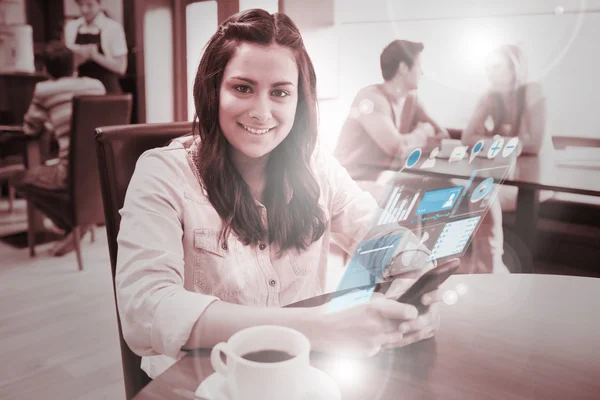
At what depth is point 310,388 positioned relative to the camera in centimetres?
48

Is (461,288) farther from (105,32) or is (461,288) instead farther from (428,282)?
(105,32)

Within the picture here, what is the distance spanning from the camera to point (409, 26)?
3.60 m

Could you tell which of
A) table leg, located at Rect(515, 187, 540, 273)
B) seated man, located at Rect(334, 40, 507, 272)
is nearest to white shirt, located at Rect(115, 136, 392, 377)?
seated man, located at Rect(334, 40, 507, 272)

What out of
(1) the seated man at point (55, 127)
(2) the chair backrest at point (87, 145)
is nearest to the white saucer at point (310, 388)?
(2) the chair backrest at point (87, 145)

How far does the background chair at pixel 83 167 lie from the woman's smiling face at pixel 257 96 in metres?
1.68

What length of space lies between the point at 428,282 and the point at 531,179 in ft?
4.75

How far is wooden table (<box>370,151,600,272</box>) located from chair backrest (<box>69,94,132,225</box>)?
4.18 ft

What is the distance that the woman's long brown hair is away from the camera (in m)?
0.92

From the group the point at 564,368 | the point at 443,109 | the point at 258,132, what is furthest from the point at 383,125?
the point at 564,368

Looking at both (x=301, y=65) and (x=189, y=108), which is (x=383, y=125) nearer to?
(x=301, y=65)

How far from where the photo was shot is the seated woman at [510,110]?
8.02 feet

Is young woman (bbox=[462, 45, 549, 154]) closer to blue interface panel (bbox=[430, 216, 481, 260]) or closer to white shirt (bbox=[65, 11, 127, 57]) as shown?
blue interface panel (bbox=[430, 216, 481, 260])

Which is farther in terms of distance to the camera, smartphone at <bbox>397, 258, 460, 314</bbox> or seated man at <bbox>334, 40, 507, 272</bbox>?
seated man at <bbox>334, 40, 507, 272</bbox>

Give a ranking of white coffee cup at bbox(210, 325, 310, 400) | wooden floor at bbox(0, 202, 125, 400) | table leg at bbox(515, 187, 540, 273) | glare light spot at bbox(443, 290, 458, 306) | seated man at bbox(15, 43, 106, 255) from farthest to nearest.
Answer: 1. seated man at bbox(15, 43, 106, 255)
2. table leg at bbox(515, 187, 540, 273)
3. wooden floor at bbox(0, 202, 125, 400)
4. glare light spot at bbox(443, 290, 458, 306)
5. white coffee cup at bbox(210, 325, 310, 400)
